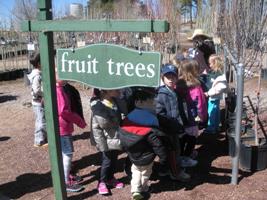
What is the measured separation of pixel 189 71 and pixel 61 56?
7.21ft

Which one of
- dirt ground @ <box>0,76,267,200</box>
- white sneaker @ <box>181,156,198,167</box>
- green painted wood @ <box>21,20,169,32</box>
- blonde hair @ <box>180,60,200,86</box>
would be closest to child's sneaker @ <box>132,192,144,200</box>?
dirt ground @ <box>0,76,267,200</box>

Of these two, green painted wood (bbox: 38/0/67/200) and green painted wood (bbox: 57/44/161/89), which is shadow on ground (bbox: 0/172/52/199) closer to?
green painted wood (bbox: 38/0/67/200)

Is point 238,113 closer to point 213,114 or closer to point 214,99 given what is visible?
point 214,99

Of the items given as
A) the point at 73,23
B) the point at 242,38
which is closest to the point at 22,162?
the point at 73,23

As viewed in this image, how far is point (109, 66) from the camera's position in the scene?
3.25 meters

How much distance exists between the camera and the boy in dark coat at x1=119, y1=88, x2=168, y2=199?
4.01 m

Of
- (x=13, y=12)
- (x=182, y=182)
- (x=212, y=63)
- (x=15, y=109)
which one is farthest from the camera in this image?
(x=13, y=12)

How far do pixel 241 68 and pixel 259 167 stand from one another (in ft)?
4.48

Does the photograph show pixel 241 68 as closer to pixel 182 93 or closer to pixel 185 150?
pixel 182 93

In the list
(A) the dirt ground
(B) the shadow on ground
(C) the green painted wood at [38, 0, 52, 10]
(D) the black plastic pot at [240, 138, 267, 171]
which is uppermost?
(C) the green painted wood at [38, 0, 52, 10]

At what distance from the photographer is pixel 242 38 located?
5902 millimetres

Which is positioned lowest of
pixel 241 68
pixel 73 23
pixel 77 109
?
pixel 77 109

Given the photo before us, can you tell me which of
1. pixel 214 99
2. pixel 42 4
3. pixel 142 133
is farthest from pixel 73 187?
pixel 214 99

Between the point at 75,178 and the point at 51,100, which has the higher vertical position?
the point at 51,100
